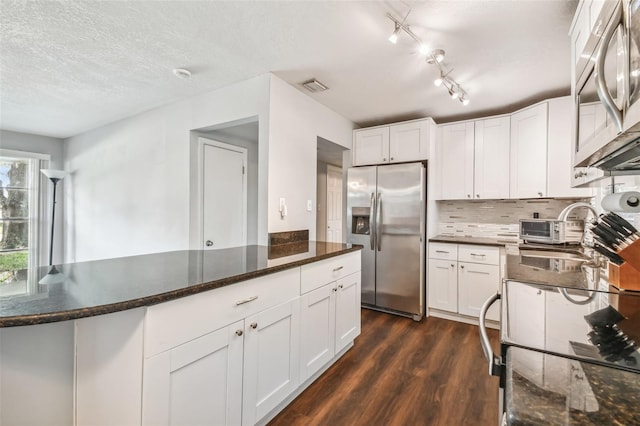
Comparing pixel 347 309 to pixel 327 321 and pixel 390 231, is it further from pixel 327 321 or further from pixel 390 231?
pixel 390 231

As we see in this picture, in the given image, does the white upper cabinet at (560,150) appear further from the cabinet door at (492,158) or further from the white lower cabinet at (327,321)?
the white lower cabinet at (327,321)

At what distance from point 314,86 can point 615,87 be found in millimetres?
2210

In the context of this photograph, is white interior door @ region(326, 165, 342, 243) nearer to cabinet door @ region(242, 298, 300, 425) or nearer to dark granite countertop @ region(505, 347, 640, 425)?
cabinet door @ region(242, 298, 300, 425)

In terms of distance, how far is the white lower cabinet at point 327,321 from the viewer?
1884mm

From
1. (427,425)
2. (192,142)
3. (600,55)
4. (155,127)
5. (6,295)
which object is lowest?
(427,425)

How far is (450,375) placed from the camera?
2.14 metres

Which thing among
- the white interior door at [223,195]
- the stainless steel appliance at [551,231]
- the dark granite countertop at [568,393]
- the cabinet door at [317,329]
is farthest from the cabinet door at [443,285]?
the dark granite countertop at [568,393]

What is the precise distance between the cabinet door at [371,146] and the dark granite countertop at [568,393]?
3.15 meters

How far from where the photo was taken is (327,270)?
210 cm

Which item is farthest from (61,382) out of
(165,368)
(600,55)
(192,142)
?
(192,142)

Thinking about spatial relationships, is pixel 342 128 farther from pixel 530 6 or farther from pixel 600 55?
pixel 600 55

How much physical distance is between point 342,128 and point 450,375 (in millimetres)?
2764

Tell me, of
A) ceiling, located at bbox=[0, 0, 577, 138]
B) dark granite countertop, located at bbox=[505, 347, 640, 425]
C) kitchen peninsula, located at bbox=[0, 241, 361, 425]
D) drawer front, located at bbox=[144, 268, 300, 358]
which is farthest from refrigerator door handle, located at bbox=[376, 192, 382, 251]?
dark granite countertop, located at bbox=[505, 347, 640, 425]

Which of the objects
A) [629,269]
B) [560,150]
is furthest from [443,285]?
[629,269]
